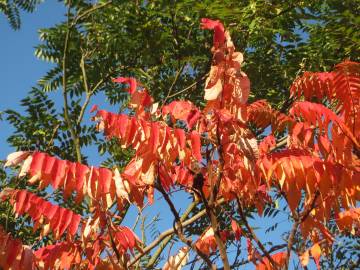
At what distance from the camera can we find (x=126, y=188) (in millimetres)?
3352

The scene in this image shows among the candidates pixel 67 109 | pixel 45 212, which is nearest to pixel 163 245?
pixel 67 109

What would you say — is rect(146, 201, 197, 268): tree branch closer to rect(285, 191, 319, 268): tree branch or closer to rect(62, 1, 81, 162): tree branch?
rect(62, 1, 81, 162): tree branch

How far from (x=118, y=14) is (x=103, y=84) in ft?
3.18

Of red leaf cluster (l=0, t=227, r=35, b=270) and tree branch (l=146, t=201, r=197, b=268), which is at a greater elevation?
red leaf cluster (l=0, t=227, r=35, b=270)

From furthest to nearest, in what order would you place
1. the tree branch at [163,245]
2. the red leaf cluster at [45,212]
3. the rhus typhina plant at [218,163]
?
→ the tree branch at [163,245] → the red leaf cluster at [45,212] → the rhus typhina plant at [218,163]

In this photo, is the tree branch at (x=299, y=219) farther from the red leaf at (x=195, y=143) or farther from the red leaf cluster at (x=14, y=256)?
the red leaf cluster at (x=14, y=256)

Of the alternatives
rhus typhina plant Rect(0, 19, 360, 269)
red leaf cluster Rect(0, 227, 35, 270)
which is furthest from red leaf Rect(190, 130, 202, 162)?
red leaf cluster Rect(0, 227, 35, 270)

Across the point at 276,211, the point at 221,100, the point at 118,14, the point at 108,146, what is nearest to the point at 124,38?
the point at 118,14

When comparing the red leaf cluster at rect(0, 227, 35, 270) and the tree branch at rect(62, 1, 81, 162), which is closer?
the red leaf cluster at rect(0, 227, 35, 270)

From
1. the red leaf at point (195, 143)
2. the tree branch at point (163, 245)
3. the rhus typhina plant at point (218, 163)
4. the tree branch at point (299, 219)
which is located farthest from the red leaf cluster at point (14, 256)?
the tree branch at point (163, 245)

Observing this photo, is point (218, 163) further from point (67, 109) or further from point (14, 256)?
point (67, 109)

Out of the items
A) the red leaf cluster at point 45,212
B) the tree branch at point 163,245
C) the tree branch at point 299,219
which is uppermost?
the red leaf cluster at point 45,212


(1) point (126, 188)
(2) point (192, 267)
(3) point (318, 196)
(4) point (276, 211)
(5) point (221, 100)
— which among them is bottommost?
(4) point (276, 211)

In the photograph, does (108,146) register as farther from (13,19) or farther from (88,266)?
(88,266)
